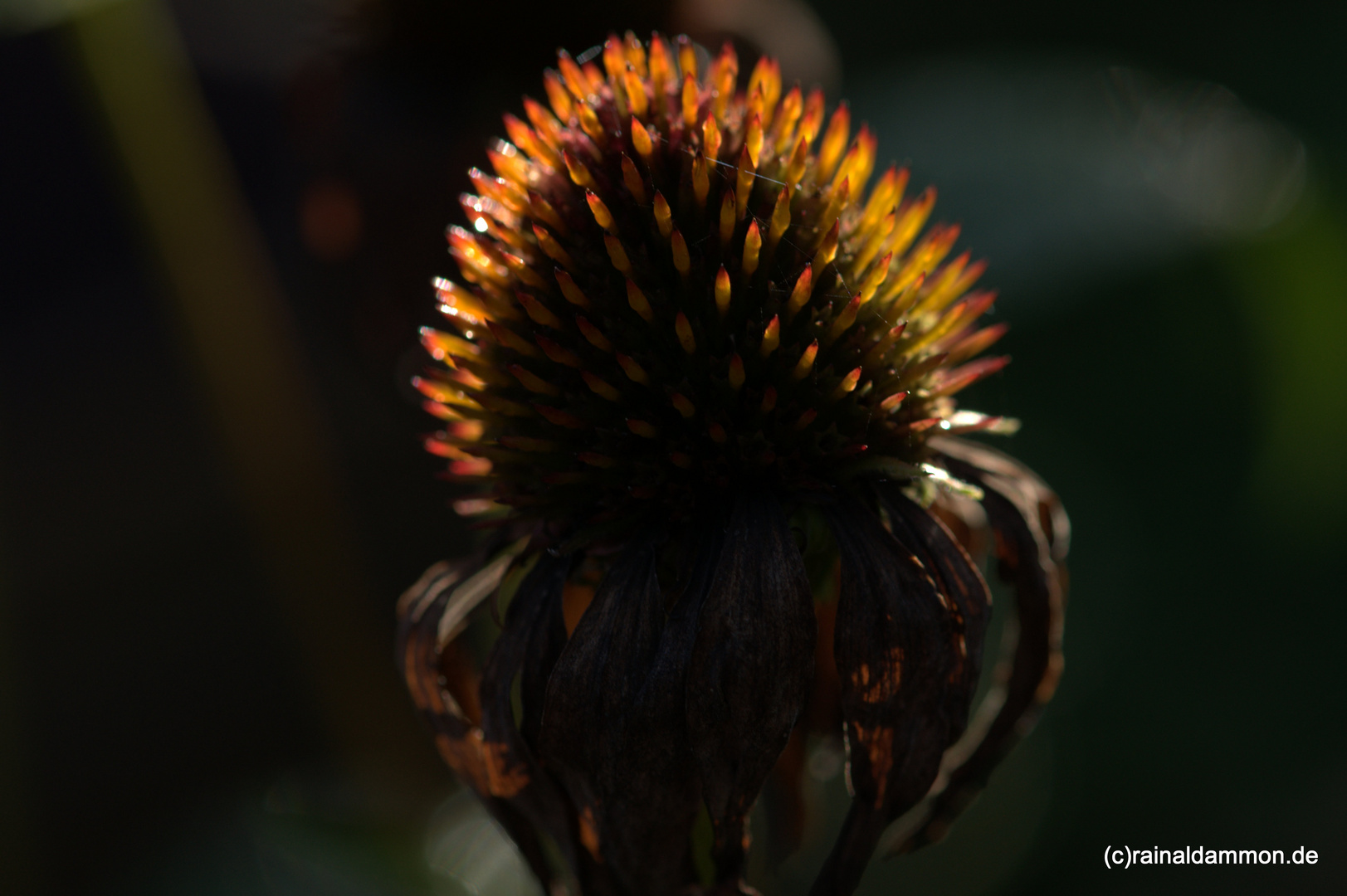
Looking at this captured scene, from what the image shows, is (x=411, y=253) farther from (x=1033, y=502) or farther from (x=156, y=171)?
(x=1033, y=502)

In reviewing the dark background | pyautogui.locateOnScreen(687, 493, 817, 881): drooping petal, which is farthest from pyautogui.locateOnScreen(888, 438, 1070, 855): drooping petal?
the dark background

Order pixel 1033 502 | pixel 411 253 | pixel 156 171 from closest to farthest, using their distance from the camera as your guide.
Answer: pixel 1033 502 < pixel 411 253 < pixel 156 171

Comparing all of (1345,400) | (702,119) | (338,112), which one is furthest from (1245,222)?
(338,112)

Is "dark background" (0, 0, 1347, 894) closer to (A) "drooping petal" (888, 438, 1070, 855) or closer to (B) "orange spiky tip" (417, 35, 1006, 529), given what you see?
(B) "orange spiky tip" (417, 35, 1006, 529)

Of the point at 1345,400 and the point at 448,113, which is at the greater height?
the point at 448,113

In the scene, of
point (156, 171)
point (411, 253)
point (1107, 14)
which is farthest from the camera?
point (1107, 14)

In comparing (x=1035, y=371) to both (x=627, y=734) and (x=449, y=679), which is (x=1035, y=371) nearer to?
(x=449, y=679)
